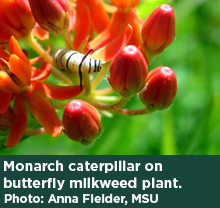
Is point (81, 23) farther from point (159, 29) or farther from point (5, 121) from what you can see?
point (5, 121)

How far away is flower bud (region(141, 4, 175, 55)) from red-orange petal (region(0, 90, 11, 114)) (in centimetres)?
119

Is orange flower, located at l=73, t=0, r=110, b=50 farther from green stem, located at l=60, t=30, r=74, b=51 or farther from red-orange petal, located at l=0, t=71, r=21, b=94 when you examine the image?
red-orange petal, located at l=0, t=71, r=21, b=94

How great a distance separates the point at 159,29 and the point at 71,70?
789 millimetres

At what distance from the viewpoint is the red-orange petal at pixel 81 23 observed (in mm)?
2986

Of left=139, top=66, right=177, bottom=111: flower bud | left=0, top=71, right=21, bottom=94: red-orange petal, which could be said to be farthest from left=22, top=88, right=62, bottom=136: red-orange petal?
left=139, top=66, right=177, bottom=111: flower bud

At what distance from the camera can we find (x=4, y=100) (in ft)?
8.20

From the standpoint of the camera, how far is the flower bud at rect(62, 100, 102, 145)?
230 cm

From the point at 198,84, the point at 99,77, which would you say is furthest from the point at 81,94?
the point at 198,84

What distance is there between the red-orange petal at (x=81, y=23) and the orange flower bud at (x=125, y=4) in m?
0.30

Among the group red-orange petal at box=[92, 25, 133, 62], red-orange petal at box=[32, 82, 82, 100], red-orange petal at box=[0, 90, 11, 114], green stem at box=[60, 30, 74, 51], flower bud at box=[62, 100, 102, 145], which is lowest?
flower bud at box=[62, 100, 102, 145]

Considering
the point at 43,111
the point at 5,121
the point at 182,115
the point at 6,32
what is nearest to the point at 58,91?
the point at 43,111

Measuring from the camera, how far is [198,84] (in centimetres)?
542

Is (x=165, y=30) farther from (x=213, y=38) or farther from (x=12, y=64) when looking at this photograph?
(x=213, y=38)

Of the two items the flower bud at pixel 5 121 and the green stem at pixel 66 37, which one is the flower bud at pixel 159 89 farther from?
the flower bud at pixel 5 121
